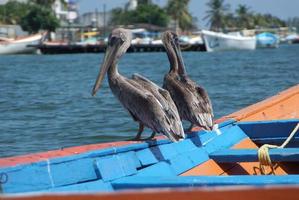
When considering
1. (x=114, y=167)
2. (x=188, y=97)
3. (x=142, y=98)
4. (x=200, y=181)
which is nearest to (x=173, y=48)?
(x=188, y=97)

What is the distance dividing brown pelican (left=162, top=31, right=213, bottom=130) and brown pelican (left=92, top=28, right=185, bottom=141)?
53cm

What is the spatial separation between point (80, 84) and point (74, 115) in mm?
Answer: 10282

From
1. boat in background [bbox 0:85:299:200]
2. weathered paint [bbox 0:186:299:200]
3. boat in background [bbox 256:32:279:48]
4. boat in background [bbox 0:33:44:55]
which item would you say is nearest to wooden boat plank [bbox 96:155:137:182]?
boat in background [bbox 0:85:299:200]

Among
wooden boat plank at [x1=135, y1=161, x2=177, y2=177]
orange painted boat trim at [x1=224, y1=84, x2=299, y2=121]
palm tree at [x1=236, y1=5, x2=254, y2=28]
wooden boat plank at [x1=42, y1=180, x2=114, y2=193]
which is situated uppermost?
wooden boat plank at [x1=42, y1=180, x2=114, y2=193]

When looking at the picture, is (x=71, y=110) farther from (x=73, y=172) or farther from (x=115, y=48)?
(x=73, y=172)

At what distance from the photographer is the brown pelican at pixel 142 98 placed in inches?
203

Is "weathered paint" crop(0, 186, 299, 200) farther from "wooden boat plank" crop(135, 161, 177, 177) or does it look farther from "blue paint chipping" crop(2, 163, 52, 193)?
"wooden boat plank" crop(135, 161, 177, 177)

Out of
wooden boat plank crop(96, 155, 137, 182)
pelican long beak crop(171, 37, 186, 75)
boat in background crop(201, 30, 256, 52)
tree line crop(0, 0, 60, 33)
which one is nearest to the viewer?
wooden boat plank crop(96, 155, 137, 182)

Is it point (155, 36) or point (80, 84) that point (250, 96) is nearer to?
point (80, 84)

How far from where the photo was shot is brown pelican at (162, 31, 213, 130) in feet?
19.6

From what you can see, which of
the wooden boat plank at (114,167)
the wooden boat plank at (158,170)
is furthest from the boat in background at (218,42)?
the wooden boat plank at (114,167)

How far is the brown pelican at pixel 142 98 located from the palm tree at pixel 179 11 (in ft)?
349

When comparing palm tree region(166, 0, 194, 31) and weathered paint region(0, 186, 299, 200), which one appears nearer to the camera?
weathered paint region(0, 186, 299, 200)

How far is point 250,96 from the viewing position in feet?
65.2
